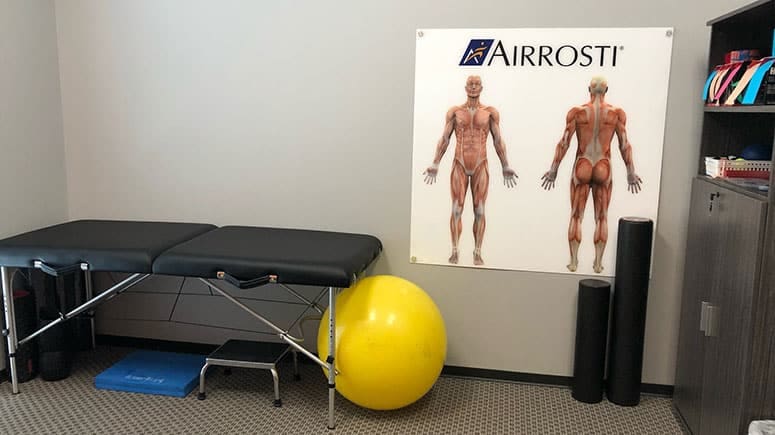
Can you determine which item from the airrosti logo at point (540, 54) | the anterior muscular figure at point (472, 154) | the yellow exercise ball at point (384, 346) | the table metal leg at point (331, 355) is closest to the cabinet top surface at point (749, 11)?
the airrosti logo at point (540, 54)

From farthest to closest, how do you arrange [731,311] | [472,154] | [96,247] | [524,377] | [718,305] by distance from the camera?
[524,377] < [472,154] < [96,247] < [718,305] < [731,311]

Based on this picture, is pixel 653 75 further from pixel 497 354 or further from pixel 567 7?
pixel 497 354

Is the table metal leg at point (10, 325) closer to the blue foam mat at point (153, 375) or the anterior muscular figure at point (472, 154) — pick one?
the blue foam mat at point (153, 375)

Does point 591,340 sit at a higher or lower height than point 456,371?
higher

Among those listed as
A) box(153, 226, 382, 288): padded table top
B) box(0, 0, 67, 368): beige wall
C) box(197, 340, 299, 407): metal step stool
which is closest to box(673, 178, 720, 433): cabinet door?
box(153, 226, 382, 288): padded table top

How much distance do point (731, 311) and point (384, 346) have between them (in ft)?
4.10

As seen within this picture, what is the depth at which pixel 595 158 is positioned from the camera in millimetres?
2855

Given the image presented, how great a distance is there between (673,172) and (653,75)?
43cm

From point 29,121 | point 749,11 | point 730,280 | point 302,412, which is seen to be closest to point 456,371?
point 302,412

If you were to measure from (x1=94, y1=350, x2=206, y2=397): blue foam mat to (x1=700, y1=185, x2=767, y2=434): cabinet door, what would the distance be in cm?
219

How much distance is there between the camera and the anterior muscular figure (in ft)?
9.57

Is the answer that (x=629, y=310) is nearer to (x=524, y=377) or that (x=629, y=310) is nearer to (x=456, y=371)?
(x=524, y=377)

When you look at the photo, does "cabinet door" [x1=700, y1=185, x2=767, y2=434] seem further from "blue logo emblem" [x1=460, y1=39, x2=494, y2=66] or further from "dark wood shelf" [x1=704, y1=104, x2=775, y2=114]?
"blue logo emblem" [x1=460, y1=39, x2=494, y2=66]

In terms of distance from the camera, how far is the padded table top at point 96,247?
2654mm
